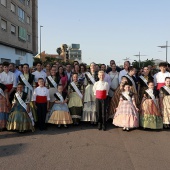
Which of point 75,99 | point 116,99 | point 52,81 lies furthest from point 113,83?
point 52,81

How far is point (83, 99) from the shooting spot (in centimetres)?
740

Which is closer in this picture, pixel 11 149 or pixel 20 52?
pixel 11 149

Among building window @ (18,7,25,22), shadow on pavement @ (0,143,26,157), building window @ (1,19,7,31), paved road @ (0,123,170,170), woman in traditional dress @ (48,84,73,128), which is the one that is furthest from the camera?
Answer: building window @ (18,7,25,22)

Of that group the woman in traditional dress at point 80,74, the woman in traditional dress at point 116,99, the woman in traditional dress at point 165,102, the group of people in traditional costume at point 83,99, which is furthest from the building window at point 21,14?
the woman in traditional dress at point 165,102

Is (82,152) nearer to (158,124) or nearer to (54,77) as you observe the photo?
(158,124)

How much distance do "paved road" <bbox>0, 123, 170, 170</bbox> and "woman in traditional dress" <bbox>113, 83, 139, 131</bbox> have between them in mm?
202

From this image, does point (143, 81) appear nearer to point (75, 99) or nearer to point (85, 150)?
point (75, 99)

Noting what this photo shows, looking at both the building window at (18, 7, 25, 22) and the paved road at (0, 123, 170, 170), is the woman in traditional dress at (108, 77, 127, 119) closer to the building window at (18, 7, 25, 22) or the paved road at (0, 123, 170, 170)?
the paved road at (0, 123, 170, 170)

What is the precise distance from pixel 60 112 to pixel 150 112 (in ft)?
7.81

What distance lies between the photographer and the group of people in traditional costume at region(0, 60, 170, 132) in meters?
6.60

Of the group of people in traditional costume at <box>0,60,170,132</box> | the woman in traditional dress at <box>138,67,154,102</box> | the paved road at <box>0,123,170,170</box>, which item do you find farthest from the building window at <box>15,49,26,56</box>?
the paved road at <box>0,123,170,170</box>

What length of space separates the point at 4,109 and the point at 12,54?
23739mm

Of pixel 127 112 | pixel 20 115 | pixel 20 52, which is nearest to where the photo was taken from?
pixel 20 115

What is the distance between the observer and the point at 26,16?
114ft
